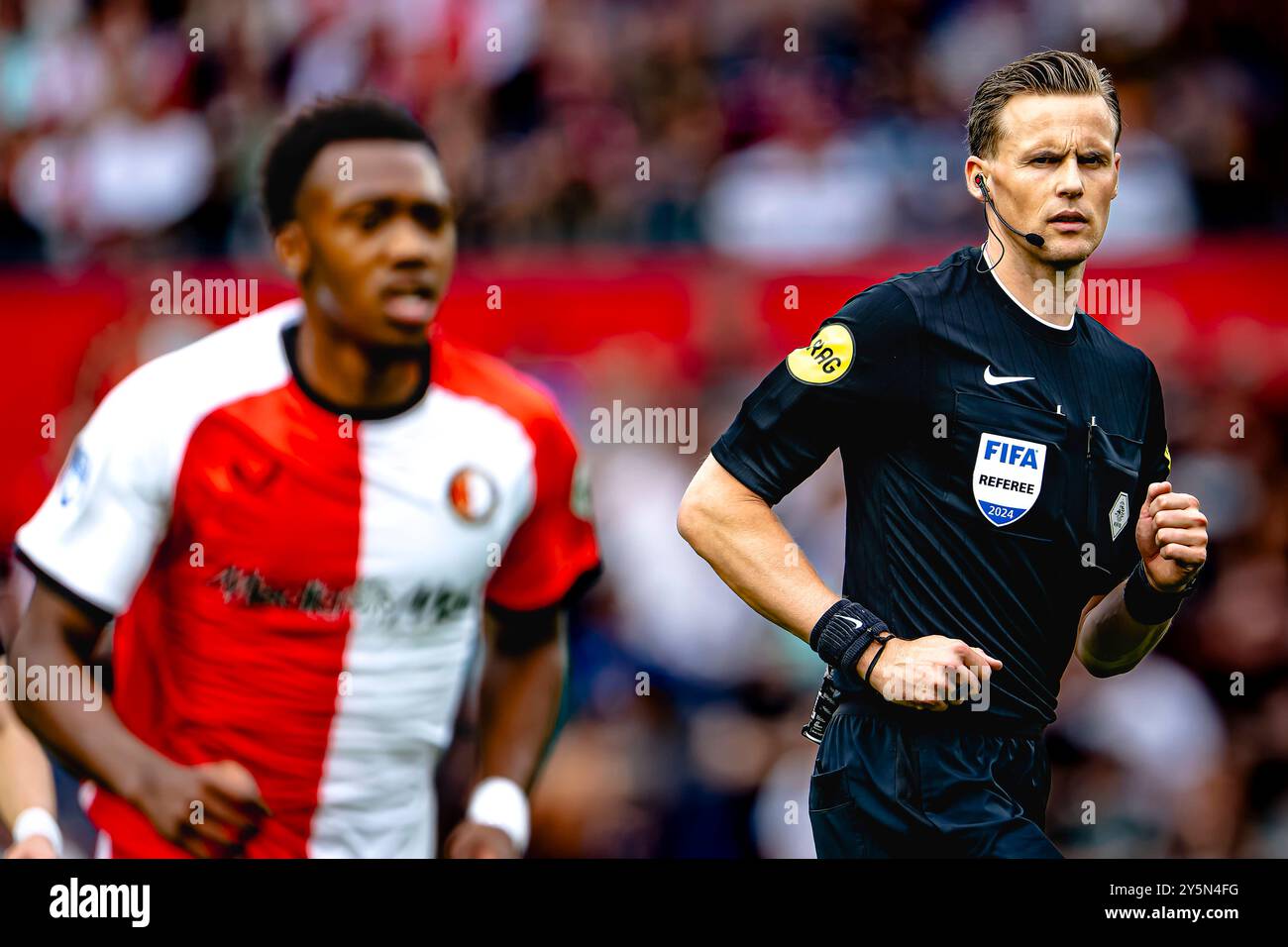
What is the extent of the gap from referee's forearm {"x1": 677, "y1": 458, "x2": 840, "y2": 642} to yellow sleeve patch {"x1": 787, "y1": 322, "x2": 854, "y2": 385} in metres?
0.27

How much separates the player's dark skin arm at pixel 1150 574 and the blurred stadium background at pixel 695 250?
1682 mm

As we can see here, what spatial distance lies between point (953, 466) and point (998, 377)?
23cm

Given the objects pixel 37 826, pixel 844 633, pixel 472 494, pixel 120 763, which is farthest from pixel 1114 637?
pixel 37 826

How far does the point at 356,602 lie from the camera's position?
14.2 ft

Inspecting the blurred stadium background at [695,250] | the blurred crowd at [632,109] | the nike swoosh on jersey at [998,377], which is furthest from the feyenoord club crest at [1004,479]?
the blurred crowd at [632,109]

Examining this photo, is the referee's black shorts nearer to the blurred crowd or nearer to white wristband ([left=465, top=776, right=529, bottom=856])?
white wristband ([left=465, top=776, right=529, bottom=856])

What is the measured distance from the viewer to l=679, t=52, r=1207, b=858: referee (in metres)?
3.91

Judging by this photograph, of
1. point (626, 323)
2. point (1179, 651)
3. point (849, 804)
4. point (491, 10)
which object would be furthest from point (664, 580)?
point (491, 10)

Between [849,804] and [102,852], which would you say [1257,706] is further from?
[102,852]

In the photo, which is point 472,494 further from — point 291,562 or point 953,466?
point 953,466

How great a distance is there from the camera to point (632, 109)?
8.98 metres

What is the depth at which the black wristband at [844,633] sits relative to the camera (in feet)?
12.4

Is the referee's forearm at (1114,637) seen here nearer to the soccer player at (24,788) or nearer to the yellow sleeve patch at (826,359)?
the yellow sleeve patch at (826,359)
